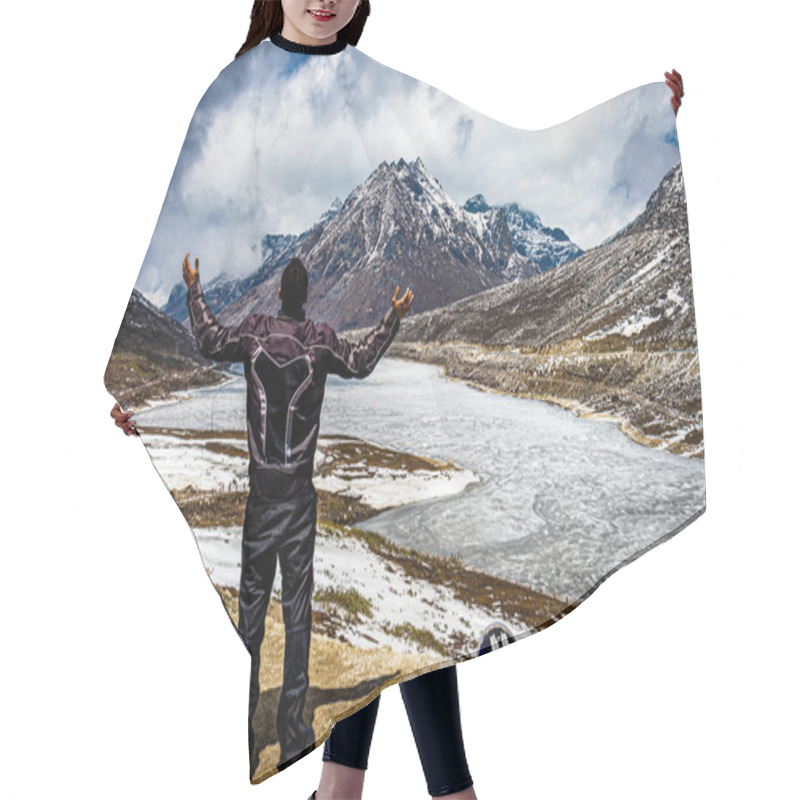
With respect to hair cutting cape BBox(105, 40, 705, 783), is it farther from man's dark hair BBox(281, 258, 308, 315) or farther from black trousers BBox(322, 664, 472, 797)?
black trousers BBox(322, 664, 472, 797)

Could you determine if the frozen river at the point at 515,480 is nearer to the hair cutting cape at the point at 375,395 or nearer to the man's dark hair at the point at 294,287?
the hair cutting cape at the point at 375,395

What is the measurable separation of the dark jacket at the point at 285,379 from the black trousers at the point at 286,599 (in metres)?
0.06

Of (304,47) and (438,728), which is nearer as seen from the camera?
(304,47)

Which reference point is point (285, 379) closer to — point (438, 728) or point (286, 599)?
point (286, 599)

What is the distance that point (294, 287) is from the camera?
111 inches

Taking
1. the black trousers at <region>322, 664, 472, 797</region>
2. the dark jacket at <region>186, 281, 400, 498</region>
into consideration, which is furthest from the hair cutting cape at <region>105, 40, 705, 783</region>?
the black trousers at <region>322, 664, 472, 797</region>

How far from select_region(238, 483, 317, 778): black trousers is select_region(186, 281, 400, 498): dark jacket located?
0.20 feet

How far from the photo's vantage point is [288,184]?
2846mm

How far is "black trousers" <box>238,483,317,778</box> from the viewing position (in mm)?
2824

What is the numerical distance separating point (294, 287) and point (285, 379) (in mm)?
188

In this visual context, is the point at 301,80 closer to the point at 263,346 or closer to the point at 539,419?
the point at 263,346

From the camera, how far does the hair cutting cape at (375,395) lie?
2812 mm

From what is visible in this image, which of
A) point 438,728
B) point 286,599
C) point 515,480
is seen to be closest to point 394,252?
point 515,480

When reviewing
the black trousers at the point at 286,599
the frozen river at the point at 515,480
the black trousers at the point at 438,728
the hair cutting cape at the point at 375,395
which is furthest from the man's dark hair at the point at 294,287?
the black trousers at the point at 438,728
